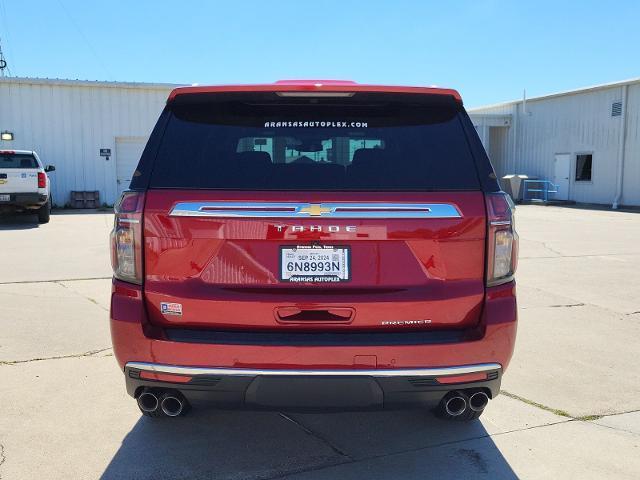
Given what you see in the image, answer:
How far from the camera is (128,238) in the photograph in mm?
2896

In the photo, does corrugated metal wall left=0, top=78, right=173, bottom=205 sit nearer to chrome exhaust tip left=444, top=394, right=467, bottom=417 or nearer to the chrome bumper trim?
the chrome bumper trim

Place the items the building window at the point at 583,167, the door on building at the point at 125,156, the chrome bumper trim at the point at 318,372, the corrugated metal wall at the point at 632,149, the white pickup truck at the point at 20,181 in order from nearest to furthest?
the chrome bumper trim at the point at 318,372
the white pickup truck at the point at 20,181
the door on building at the point at 125,156
the corrugated metal wall at the point at 632,149
the building window at the point at 583,167

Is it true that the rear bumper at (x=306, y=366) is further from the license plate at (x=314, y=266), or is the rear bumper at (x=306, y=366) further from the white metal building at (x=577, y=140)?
the white metal building at (x=577, y=140)

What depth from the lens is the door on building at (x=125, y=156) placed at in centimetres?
2345

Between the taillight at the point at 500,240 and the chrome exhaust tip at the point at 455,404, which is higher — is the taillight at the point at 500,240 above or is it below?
above

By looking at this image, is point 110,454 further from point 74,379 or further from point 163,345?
point 74,379

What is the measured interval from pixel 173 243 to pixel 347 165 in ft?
3.00

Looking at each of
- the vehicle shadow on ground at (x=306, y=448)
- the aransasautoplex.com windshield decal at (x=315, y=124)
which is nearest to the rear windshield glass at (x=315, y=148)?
the aransasautoplex.com windshield decal at (x=315, y=124)

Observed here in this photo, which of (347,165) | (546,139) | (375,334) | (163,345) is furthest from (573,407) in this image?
(546,139)

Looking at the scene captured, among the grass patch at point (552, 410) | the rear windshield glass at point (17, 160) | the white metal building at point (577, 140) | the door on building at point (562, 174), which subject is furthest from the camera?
the door on building at point (562, 174)

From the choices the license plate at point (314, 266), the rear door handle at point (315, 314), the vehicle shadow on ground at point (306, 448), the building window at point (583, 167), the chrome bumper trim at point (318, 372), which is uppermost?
the building window at point (583, 167)

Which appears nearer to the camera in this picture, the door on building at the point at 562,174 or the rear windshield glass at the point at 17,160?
the rear windshield glass at the point at 17,160

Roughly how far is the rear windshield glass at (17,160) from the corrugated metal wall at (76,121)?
7.19 m

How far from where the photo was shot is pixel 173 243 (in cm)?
283
